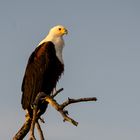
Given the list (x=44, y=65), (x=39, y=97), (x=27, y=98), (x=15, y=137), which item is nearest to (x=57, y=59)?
(x=44, y=65)

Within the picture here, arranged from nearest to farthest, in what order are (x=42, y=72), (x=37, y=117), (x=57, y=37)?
(x=37, y=117)
(x=42, y=72)
(x=57, y=37)

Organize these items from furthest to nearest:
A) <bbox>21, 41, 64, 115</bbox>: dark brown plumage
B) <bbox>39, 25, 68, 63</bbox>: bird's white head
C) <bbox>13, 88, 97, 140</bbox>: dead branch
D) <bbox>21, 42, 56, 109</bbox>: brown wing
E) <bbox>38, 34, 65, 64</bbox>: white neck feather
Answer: <bbox>39, 25, 68, 63</bbox>: bird's white head → <bbox>38, 34, 65, 64</bbox>: white neck feather → <bbox>21, 41, 64, 115</bbox>: dark brown plumage → <bbox>21, 42, 56, 109</bbox>: brown wing → <bbox>13, 88, 97, 140</bbox>: dead branch

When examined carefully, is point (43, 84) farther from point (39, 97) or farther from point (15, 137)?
point (15, 137)

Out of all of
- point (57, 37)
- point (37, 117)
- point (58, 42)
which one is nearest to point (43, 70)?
point (58, 42)

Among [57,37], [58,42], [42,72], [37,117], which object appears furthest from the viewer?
[57,37]

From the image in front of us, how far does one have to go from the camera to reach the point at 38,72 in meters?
10.2

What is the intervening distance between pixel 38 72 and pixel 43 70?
13 centimetres

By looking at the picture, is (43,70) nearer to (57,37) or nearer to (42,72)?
(42,72)

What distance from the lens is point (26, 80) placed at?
1012 cm

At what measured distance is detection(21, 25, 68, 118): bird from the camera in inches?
386

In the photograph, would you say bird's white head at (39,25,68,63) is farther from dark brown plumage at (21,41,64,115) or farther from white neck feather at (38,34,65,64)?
dark brown plumage at (21,41,64,115)

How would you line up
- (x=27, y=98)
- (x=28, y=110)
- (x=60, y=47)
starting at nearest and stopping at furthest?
1. (x=28, y=110)
2. (x=27, y=98)
3. (x=60, y=47)

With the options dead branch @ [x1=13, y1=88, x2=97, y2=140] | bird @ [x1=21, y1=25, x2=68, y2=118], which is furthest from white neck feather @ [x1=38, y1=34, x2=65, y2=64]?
dead branch @ [x1=13, y1=88, x2=97, y2=140]

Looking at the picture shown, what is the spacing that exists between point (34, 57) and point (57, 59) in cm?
60
